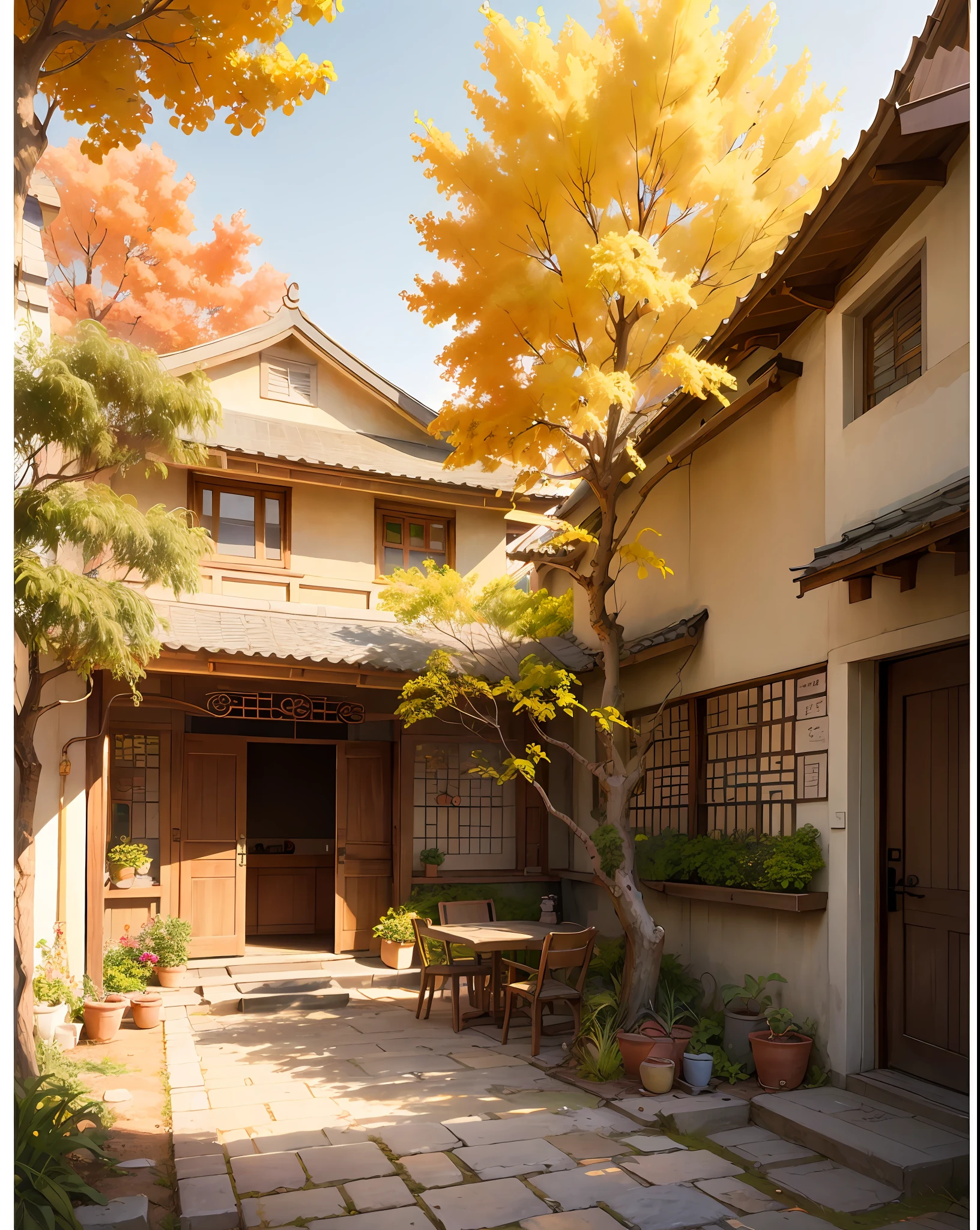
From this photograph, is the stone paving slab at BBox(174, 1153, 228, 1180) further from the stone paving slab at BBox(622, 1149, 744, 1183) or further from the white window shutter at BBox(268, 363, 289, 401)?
the white window shutter at BBox(268, 363, 289, 401)

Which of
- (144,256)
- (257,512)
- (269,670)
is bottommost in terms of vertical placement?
(269,670)

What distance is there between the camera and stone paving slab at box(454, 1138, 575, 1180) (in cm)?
485

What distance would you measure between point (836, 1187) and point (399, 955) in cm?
608

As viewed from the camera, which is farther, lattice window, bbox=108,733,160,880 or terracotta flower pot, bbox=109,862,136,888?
lattice window, bbox=108,733,160,880

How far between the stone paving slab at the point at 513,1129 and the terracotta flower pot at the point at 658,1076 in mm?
607

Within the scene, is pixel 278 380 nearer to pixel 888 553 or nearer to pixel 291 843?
pixel 291 843

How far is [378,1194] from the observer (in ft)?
15.0

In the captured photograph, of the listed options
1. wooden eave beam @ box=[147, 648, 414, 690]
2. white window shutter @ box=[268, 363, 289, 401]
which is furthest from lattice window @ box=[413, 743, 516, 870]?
white window shutter @ box=[268, 363, 289, 401]

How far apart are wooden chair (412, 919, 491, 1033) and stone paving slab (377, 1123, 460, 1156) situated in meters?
2.34

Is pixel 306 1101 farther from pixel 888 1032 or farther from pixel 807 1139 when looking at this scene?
pixel 888 1032

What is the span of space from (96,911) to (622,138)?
7486 millimetres

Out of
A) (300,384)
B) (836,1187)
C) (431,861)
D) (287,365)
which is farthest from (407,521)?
(836,1187)

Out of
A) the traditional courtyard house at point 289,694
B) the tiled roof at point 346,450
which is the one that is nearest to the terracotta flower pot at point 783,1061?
the traditional courtyard house at point 289,694
